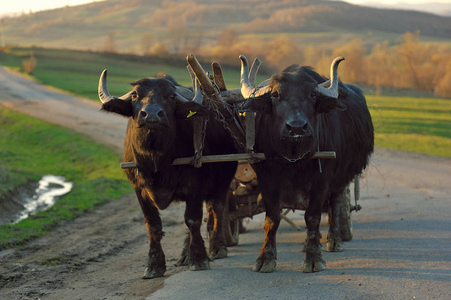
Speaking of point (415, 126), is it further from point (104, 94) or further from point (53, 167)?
point (104, 94)

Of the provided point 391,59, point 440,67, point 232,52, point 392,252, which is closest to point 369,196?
point 392,252

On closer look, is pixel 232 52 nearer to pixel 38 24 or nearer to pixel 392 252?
pixel 392 252

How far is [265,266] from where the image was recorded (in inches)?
305

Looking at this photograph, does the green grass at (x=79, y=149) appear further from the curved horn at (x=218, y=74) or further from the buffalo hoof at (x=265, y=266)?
the buffalo hoof at (x=265, y=266)

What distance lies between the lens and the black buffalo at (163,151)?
7555 millimetres

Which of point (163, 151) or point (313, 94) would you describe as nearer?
point (163, 151)

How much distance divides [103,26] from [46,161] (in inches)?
6830

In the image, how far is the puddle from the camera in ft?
45.1

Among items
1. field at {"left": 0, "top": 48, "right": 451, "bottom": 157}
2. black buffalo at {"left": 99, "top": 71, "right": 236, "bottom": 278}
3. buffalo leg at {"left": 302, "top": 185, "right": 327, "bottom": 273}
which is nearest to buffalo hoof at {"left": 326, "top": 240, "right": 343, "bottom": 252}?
buffalo leg at {"left": 302, "top": 185, "right": 327, "bottom": 273}

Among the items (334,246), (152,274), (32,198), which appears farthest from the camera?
(32,198)

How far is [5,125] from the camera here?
1185 inches

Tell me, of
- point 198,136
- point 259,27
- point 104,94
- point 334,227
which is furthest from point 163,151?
point 259,27

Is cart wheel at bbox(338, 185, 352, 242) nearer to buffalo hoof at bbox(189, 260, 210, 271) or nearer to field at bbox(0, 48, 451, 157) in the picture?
field at bbox(0, 48, 451, 157)

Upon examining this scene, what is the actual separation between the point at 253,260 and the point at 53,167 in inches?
513
